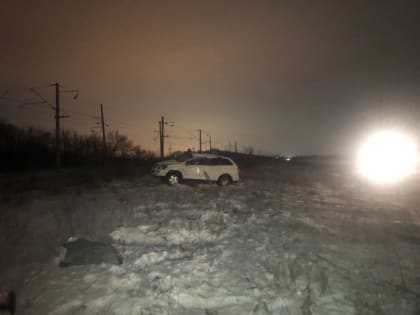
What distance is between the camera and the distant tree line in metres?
37.8

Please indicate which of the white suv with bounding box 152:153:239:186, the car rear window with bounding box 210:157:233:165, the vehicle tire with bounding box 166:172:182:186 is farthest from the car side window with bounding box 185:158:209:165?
the vehicle tire with bounding box 166:172:182:186

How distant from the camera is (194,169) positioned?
50.0 ft

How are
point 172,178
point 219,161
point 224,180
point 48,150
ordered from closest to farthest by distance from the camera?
1. point 172,178
2. point 224,180
3. point 219,161
4. point 48,150

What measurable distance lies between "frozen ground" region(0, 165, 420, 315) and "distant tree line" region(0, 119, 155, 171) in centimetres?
3010

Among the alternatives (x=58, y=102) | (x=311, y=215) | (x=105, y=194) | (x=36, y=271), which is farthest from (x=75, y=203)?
(x=58, y=102)

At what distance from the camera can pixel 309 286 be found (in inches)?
177

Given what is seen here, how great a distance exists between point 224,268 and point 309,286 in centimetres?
155

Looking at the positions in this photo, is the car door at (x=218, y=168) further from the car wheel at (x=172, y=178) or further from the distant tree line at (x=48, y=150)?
the distant tree line at (x=48, y=150)

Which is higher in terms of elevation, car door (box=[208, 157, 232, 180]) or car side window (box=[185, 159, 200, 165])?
car side window (box=[185, 159, 200, 165])

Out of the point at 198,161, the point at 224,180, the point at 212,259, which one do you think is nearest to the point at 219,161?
the point at 224,180

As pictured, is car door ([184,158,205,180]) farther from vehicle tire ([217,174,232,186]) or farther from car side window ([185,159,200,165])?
vehicle tire ([217,174,232,186])

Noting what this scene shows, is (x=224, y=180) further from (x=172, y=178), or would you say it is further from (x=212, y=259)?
(x=212, y=259)

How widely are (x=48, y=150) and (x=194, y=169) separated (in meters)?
41.2

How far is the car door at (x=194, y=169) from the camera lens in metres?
15.2
